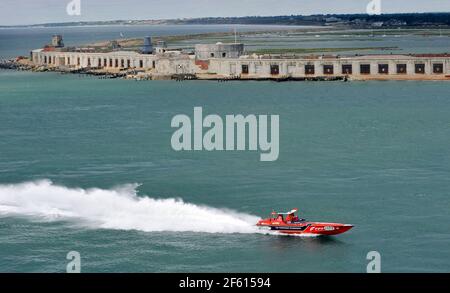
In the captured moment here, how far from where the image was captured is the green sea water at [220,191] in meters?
46.2

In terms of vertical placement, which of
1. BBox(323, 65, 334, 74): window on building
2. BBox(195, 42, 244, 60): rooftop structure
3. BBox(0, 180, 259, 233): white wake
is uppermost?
BBox(195, 42, 244, 60): rooftop structure

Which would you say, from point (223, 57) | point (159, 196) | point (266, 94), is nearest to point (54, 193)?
point (159, 196)

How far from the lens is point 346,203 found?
180 ft

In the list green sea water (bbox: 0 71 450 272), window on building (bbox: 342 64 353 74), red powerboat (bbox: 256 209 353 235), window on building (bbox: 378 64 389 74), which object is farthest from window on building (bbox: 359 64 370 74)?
red powerboat (bbox: 256 209 353 235)

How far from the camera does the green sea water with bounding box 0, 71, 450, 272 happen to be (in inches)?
1818

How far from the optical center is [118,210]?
178ft

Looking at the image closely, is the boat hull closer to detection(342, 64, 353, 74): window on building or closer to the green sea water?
the green sea water

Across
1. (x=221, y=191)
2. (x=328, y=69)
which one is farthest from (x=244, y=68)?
(x=221, y=191)

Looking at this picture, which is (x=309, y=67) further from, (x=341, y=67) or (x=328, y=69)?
(x=341, y=67)

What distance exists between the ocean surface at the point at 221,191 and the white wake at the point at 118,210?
0.11 meters

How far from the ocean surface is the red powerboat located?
0.48m

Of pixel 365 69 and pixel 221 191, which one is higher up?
pixel 365 69

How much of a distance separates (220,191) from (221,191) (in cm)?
6

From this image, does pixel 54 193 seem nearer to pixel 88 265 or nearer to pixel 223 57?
pixel 88 265
